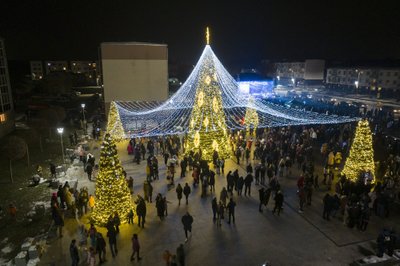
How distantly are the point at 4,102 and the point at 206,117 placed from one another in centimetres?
2183

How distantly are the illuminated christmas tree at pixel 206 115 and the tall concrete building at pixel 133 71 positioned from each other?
18090 mm

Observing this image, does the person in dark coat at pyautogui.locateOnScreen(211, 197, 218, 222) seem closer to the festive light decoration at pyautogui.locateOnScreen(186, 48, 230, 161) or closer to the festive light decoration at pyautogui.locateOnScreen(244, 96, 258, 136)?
the festive light decoration at pyautogui.locateOnScreen(186, 48, 230, 161)

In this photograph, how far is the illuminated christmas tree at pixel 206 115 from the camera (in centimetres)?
1772

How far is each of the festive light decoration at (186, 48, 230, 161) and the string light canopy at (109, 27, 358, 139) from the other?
0.19 ft

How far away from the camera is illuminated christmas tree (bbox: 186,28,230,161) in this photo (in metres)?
17.7

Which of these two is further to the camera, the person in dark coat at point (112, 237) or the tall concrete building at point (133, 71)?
the tall concrete building at point (133, 71)

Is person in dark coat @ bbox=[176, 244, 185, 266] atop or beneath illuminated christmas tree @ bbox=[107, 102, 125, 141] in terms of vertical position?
beneath

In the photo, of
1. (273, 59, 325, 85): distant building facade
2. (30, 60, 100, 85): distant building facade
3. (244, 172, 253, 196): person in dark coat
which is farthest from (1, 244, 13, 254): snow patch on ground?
(30, 60, 100, 85): distant building facade

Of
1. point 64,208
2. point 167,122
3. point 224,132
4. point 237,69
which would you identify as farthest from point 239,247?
point 237,69

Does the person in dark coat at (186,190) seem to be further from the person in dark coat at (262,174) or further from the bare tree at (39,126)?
the bare tree at (39,126)

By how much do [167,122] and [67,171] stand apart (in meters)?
11.8

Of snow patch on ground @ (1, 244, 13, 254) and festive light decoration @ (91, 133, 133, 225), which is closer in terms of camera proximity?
snow patch on ground @ (1, 244, 13, 254)

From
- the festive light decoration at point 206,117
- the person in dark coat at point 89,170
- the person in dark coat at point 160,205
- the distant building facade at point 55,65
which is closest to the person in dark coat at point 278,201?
the person in dark coat at point 160,205

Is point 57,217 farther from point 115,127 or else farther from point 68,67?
point 68,67
